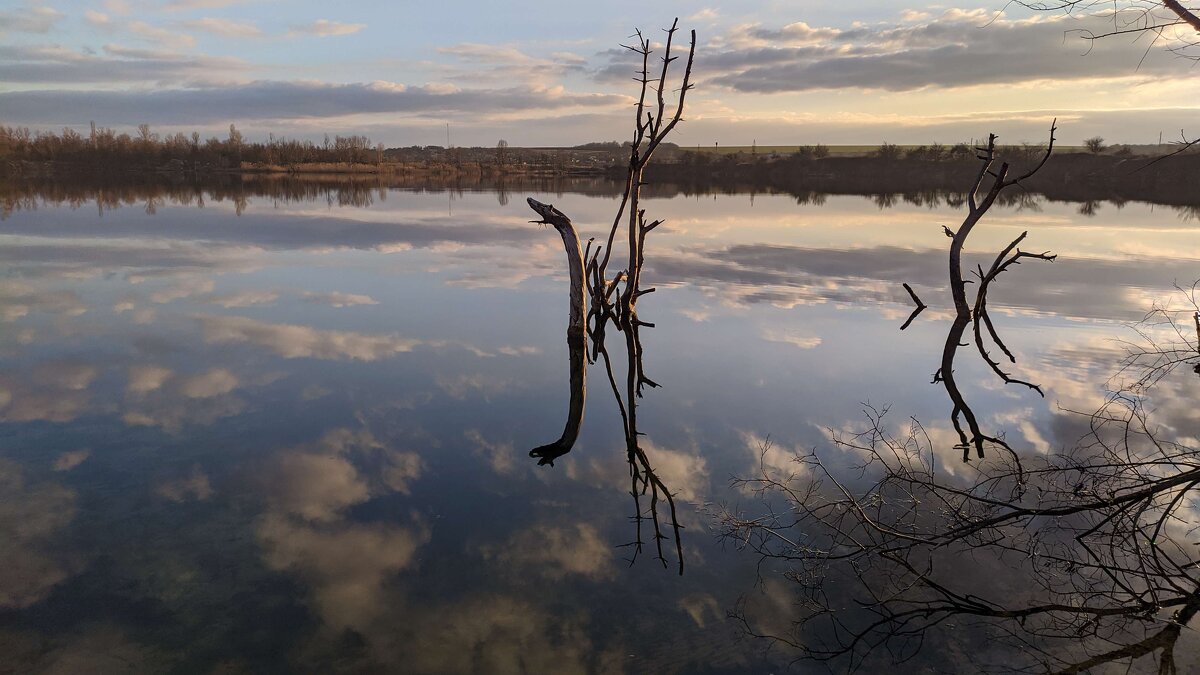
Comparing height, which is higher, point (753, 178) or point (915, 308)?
point (753, 178)

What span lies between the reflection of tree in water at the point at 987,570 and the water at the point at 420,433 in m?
0.26

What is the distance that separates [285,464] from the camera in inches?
219

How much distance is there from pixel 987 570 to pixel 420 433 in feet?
14.0

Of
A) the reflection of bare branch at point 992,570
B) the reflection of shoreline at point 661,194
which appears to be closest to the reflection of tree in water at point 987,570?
the reflection of bare branch at point 992,570

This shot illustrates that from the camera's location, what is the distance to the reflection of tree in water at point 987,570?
3.55m

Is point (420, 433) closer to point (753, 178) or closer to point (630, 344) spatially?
point (630, 344)

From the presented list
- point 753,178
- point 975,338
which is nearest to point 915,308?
point 975,338

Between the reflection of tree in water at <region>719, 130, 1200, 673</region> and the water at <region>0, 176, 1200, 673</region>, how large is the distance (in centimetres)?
26

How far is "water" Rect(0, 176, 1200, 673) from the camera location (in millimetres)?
3721

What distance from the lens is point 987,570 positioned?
432 cm

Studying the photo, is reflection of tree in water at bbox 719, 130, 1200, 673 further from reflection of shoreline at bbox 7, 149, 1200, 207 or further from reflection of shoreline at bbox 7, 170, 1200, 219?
reflection of shoreline at bbox 7, 170, 1200, 219

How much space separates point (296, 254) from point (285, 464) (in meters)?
12.2

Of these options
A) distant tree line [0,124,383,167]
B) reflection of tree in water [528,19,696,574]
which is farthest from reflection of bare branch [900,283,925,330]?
distant tree line [0,124,383,167]

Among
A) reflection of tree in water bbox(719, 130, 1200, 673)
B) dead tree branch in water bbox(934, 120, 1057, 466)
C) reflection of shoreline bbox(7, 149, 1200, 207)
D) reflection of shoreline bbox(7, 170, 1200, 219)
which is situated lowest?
reflection of tree in water bbox(719, 130, 1200, 673)
